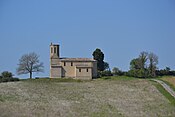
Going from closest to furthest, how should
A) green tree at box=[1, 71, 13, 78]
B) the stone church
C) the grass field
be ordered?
the grass field, the stone church, green tree at box=[1, 71, 13, 78]

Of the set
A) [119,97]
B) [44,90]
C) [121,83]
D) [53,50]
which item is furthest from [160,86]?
[53,50]

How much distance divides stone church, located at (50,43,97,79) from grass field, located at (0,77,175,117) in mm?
17025

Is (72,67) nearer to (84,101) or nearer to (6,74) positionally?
(6,74)

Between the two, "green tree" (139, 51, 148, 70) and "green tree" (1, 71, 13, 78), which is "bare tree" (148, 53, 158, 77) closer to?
"green tree" (139, 51, 148, 70)

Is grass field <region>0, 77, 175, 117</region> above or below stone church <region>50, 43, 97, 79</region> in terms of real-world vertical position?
below

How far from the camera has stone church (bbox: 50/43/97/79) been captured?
79812mm

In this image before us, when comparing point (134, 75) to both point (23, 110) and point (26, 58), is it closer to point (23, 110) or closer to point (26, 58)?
point (26, 58)

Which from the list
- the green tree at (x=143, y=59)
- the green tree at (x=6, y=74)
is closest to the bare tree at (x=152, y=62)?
the green tree at (x=143, y=59)

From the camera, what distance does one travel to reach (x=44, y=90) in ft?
184

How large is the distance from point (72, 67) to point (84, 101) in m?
33.5

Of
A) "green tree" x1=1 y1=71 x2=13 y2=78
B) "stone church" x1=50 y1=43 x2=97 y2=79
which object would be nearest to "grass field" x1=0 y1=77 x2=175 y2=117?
"stone church" x1=50 y1=43 x2=97 y2=79

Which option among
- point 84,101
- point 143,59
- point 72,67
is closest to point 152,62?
point 143,59

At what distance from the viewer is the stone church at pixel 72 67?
7981 cm

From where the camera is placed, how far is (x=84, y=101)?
48.0 m
